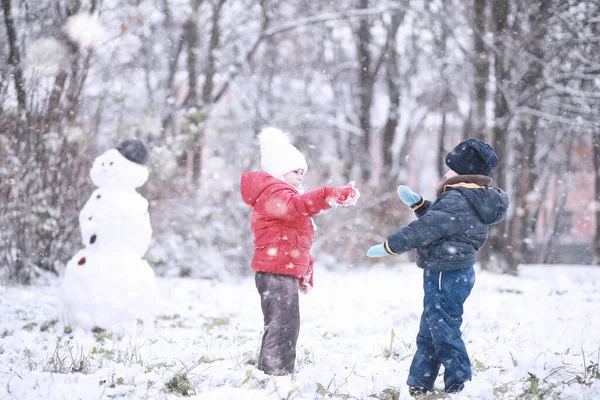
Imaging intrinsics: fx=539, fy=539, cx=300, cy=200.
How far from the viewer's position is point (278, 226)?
3406mm

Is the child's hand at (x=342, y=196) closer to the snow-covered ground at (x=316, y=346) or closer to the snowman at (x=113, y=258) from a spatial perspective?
the snow-covered ground at (x=316, y=346)

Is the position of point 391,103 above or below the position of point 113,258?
above

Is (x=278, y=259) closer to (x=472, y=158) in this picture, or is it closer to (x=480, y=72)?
(x=472, y=158)

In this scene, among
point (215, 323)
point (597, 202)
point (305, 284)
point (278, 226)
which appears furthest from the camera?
point (597, 202)

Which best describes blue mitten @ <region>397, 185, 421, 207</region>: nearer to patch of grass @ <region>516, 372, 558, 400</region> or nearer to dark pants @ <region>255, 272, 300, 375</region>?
dark pants @ <region>255, 272, 300, 375</region>

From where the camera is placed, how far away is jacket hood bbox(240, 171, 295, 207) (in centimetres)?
341

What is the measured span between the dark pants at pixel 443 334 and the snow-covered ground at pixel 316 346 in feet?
0.43

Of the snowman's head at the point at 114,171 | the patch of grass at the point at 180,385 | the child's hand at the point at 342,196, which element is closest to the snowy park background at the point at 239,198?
the patch of grass at the point at 180,385

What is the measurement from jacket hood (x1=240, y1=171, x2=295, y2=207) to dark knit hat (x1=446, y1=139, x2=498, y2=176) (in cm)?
104

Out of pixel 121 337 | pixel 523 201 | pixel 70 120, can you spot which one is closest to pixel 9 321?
pixel 121 337

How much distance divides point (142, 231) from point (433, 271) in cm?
328

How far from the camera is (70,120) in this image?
7.71 metres

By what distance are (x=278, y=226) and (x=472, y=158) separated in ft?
4.16

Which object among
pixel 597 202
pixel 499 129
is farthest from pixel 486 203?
pixel 597 202
